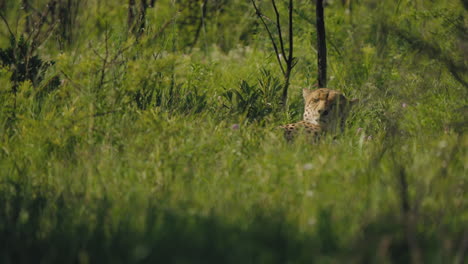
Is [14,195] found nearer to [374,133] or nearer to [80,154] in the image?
[80,154]

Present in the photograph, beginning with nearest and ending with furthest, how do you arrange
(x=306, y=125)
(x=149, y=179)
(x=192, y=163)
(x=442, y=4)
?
(x=149, y=179), (x=192, y=163), (x=306, y=125), (x=442, y=4)

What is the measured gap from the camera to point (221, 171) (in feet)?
11.8

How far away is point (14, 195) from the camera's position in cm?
317

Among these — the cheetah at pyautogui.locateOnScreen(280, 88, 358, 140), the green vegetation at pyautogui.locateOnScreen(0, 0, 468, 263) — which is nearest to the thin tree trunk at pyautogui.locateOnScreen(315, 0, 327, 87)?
the green vegetation at pyautogui.locateOnScreen(0, 0, 468, 263)

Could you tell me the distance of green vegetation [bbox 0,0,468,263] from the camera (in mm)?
2475

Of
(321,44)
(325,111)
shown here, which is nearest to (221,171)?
(325,111)

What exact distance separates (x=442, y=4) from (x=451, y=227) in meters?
3.29

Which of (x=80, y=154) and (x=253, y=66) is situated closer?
(x=80, y=154)

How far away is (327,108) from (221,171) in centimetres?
153

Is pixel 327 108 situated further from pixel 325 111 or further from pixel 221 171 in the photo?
pixel 221 171

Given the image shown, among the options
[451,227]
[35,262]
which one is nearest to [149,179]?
[35,262]

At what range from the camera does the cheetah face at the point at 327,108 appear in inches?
189

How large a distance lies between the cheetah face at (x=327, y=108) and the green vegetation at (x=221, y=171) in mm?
187

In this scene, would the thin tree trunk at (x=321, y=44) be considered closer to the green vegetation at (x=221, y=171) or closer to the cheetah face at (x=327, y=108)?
the green vegetation at (x=221, y=171)
